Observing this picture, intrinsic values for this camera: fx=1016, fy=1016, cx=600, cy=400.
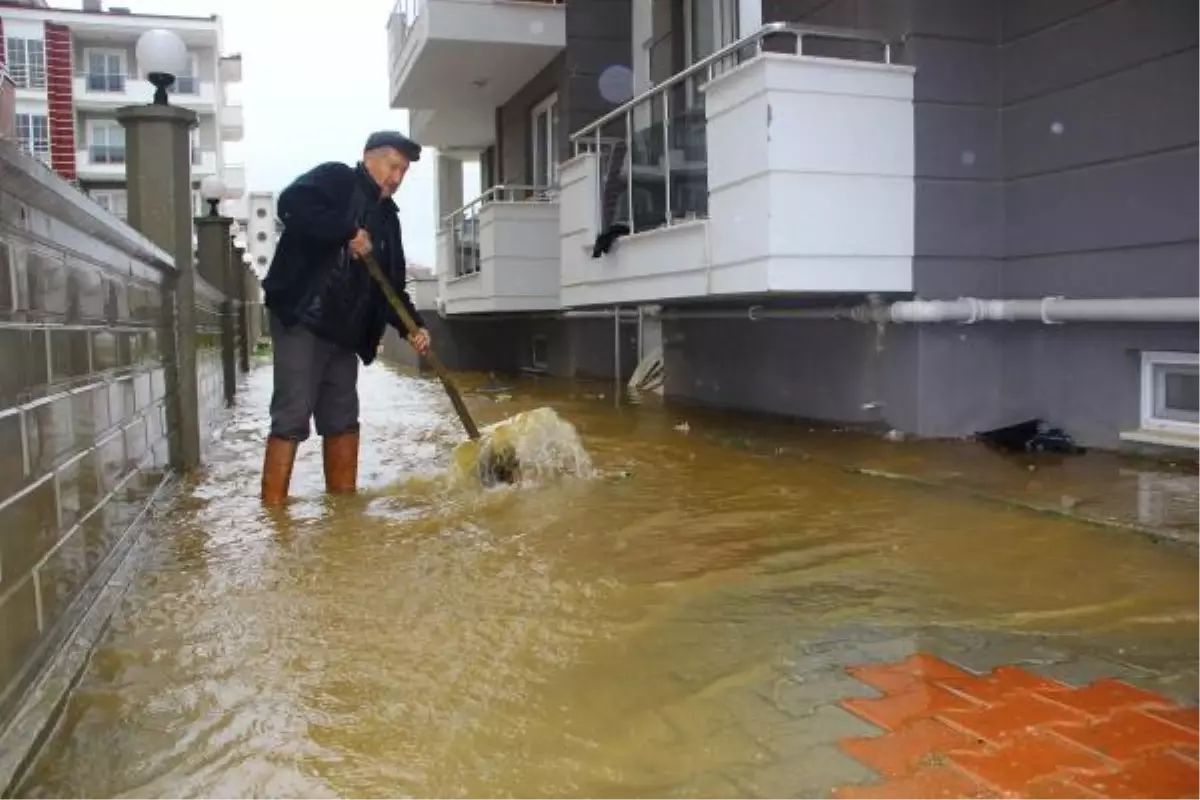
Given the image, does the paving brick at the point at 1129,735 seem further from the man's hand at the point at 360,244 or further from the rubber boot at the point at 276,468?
the rubber boot at the point at 276,468

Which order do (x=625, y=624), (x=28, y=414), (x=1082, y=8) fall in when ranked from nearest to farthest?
1. (x=28, y=414)
2. (x=625, y=624)
3. (x=1082, y=8)

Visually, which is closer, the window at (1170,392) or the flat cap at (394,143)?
Answer: the flat cap at (394,143)

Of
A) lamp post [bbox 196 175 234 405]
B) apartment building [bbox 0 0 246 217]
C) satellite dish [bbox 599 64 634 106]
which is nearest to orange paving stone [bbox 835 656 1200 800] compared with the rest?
lamp post [bbox 196 175 234 405]

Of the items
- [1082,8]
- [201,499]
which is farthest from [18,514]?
[1082,8]

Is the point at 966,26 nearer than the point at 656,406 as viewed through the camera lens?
Yes

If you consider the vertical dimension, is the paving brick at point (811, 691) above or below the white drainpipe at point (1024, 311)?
below

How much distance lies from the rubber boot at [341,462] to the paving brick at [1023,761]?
4.19 metres

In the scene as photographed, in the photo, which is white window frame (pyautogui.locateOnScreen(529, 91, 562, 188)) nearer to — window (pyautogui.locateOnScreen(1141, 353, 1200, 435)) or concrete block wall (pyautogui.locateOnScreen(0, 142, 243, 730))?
window (pyautogui.locateOnScreen(1141, 353, 1200, 435))

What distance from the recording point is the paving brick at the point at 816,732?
7.45 ft

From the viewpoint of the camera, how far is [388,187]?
18.5ft

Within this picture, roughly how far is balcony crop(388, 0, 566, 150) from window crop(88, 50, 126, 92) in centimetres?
3480

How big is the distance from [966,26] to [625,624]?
5.54m

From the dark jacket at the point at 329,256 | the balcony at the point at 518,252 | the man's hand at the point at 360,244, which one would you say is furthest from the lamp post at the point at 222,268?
the man's hand at the point at 360,244

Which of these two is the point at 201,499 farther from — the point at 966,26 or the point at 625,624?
the point at 966,26
